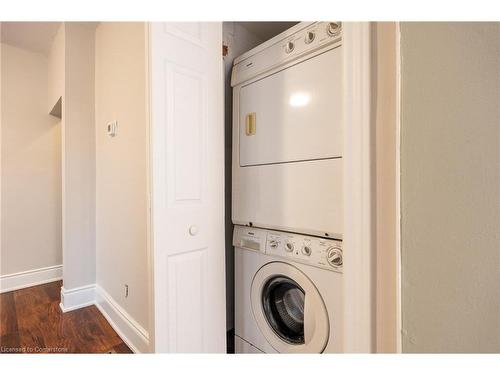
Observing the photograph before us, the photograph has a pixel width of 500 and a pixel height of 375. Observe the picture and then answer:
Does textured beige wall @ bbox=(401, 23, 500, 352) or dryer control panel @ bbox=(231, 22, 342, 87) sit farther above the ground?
dryer control panel @ bbox=(231, 22, 342, 87)

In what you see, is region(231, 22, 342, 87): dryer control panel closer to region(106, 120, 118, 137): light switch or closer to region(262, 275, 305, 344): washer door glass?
region(106, 120, 118, 137): light switch

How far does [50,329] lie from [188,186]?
1591 mm

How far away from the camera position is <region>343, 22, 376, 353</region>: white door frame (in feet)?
1.59

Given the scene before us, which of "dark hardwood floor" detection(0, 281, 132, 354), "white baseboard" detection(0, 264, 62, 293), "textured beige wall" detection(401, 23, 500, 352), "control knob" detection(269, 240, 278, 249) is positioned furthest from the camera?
"white baseboard" detection(0, 264, 62, 293)

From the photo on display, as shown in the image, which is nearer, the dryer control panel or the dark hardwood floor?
the dryer control panel

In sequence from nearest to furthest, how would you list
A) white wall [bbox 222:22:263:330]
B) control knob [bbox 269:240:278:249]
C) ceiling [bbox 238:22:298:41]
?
1. control knob [bbox 269:240:278:249]
2. white wall [bbox 222:22:263:330]
3. ceiling [bbox 238:22:298:41]

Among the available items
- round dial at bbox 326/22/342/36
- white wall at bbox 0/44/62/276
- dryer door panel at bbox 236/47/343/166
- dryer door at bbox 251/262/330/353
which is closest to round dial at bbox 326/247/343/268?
dryer door at bbox 251/262/330/353

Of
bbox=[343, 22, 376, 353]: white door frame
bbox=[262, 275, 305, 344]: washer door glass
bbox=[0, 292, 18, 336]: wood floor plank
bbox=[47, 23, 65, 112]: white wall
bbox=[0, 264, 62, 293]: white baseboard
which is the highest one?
bbox=[47, 23, 65, 112]: white wall

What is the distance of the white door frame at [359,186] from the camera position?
49cm

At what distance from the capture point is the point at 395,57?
0.46m

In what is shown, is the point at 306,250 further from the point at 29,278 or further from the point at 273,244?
the point at 29,278

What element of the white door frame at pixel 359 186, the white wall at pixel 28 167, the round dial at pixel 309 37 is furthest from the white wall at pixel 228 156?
the white wall at pixel 28 167
